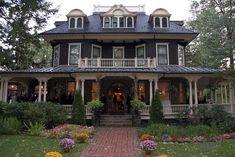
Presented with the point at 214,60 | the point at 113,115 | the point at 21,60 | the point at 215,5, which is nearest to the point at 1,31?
the point at 21,60

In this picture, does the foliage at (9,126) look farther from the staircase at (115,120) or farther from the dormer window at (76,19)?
the dormer window at (76,19)

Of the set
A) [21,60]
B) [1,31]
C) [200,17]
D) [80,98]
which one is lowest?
[80,98]

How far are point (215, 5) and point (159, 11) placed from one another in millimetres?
11352

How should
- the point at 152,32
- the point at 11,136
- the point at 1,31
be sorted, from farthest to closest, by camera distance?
→ the point at 152,32, the point at 1,31, the point at 11,136

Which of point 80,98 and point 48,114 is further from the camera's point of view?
point 80,98

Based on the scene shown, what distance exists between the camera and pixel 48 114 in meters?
20.3

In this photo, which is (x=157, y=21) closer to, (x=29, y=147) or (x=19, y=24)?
(x=19, y=24)

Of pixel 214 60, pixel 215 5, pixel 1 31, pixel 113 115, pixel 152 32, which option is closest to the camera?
pixel 1 31

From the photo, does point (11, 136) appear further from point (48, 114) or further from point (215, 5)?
point (215, 5)

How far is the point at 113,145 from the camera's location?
49.2 feet

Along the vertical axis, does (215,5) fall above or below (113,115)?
above

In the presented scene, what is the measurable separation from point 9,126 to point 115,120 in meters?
8.95

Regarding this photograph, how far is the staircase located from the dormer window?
30.1ft

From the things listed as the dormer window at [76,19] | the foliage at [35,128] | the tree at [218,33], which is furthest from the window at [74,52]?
the tree at [218,33]
